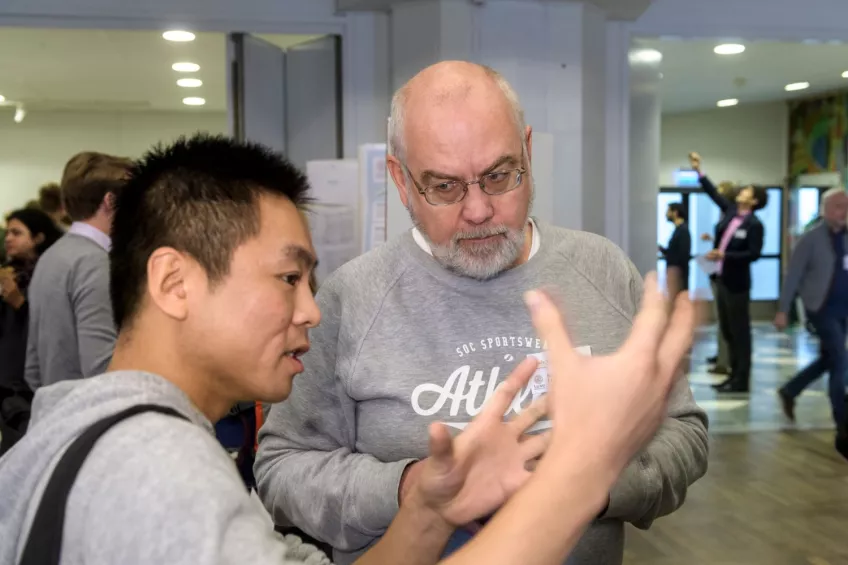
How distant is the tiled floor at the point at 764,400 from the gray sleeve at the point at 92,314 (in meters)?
3.16

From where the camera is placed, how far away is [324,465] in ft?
4.43

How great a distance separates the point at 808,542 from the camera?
3.81 metres

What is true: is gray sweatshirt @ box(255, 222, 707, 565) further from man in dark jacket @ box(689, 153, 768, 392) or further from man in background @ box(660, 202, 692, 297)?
man in background @ box(660, 202, 692, 297)

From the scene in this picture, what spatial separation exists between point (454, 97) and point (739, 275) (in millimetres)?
5823

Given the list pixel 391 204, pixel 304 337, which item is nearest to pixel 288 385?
pixel 304 337

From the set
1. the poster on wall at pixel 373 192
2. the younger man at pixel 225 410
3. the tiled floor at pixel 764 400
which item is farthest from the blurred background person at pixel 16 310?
the tiled floor at pixel 764 400

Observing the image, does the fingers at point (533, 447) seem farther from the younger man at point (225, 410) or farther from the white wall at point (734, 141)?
the white wall at point (734, 141)

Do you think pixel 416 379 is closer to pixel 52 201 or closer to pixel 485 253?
pixel 485 253

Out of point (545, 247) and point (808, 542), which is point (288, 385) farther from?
point (808, 542)

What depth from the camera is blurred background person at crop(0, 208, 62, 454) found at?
2794 mm

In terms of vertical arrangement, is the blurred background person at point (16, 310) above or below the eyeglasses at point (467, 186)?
below

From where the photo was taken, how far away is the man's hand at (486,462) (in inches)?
35.4

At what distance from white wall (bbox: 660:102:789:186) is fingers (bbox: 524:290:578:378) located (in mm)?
12063

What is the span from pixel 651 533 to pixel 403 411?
300 cm
